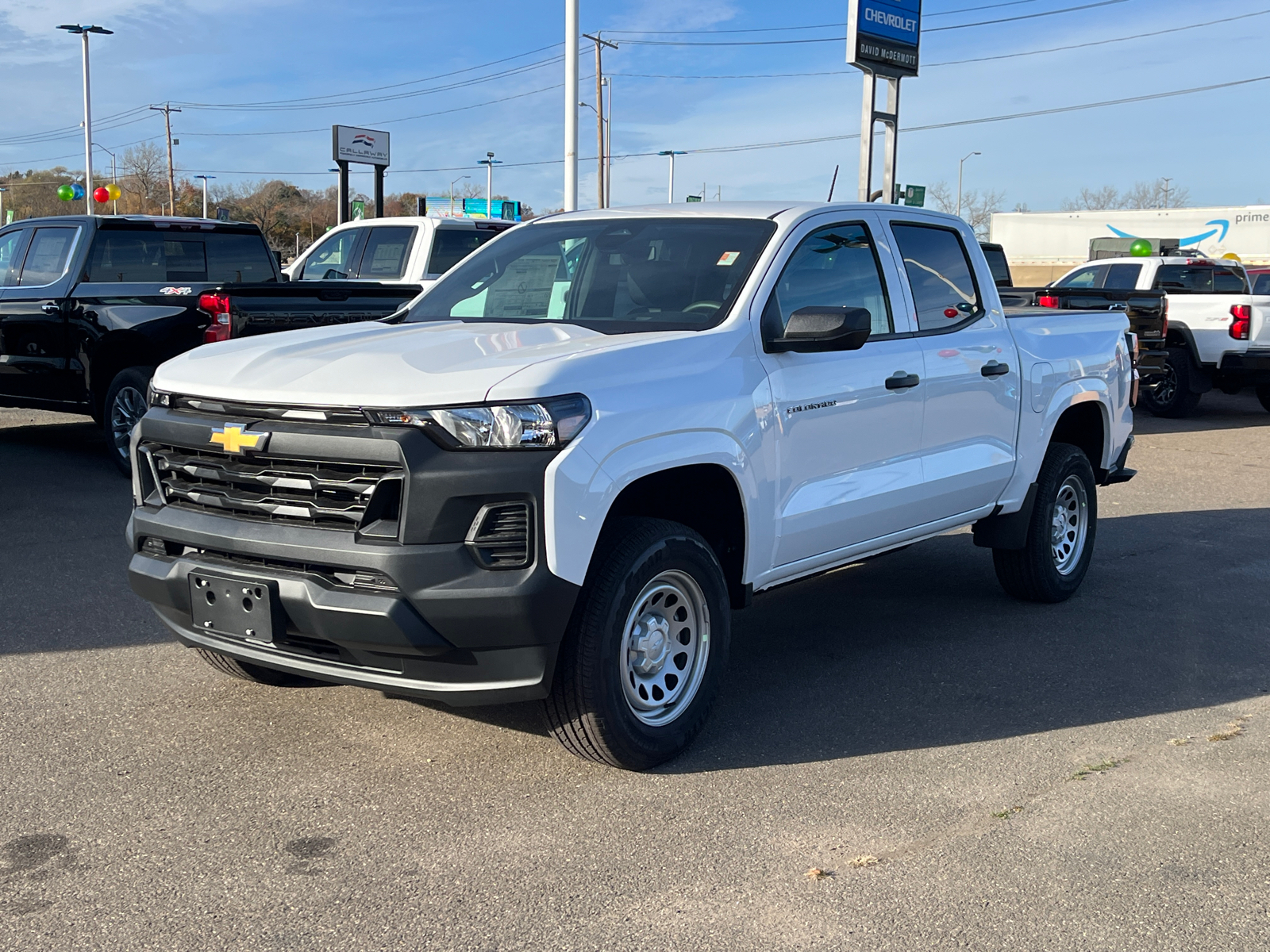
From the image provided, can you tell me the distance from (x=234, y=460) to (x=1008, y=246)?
6276cm

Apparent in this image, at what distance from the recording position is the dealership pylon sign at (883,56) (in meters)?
19.1

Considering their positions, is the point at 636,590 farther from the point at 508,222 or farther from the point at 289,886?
the point at 508,222

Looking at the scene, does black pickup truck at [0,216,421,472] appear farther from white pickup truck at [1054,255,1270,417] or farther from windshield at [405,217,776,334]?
white pickup truck at [1054,255,1270,417]

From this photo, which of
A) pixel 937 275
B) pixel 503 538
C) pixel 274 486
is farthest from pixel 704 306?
pixel 274 486

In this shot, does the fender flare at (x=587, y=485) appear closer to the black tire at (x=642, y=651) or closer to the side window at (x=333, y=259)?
the black tire at (x=642, y=651)

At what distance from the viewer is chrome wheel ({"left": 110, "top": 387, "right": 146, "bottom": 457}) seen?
9.40m

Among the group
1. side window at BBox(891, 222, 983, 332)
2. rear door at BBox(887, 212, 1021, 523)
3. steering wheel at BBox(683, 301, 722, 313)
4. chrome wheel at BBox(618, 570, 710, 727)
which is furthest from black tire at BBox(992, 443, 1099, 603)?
chrome wheel at BBox(618, 570, 710, 727)

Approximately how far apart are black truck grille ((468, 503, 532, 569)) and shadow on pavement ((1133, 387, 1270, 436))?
11.6 meters

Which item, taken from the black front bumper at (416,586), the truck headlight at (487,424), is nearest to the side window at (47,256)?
the black front bumper at (416,586)

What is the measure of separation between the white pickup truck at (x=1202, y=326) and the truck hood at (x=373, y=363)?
1267cm

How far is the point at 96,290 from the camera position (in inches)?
386

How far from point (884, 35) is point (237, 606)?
59.6 feet

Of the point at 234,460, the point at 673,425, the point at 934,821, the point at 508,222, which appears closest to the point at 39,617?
the point at 234,460

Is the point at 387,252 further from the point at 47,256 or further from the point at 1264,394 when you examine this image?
the point at 1264,394
